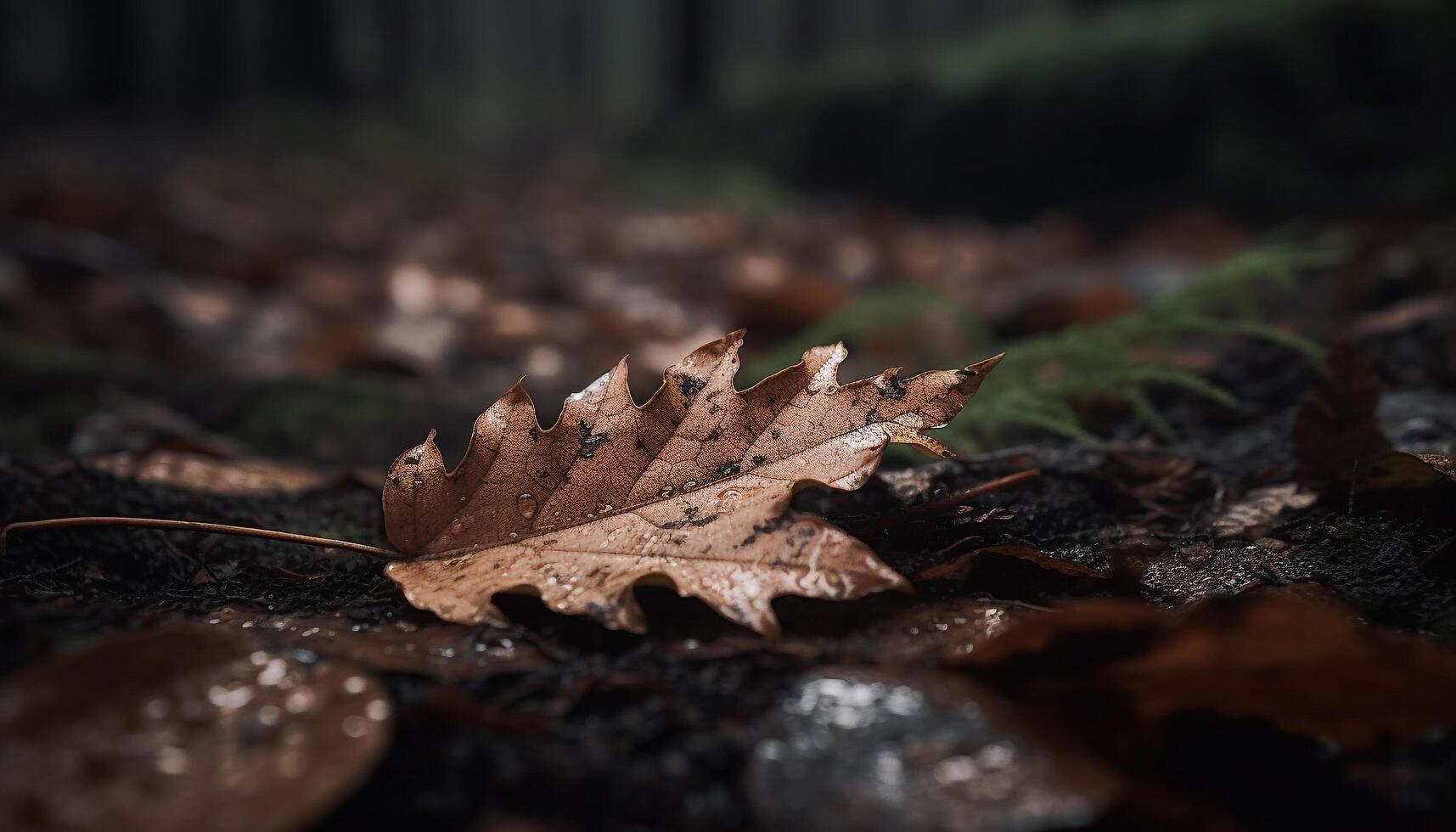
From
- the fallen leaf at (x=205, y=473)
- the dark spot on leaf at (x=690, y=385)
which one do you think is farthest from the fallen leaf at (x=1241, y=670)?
the fallen leaf at (x=205, y=473)

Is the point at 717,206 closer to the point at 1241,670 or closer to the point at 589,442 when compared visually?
the point at 589,442

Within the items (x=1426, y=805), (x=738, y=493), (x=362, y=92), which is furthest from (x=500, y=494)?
(x=362, y=92)

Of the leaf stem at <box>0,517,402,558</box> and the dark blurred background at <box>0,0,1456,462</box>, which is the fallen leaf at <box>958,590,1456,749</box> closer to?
the leaf stem at <box>0,517,402,558</box>

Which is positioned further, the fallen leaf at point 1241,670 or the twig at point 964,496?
the twig at point 964,496

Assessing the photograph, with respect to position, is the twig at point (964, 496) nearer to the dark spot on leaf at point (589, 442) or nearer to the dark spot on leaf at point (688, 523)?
the dark spot on leaf at point (688, 523)

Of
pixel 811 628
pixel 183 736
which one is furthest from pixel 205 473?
pixel 811 628
